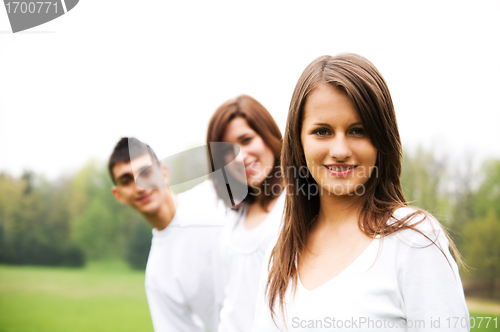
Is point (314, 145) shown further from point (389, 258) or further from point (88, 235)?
point (88, 235)

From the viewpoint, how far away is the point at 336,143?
0.63 meters

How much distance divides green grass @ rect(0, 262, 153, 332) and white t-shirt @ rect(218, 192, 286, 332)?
13.2 ft

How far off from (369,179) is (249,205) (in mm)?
660

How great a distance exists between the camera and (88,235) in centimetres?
407

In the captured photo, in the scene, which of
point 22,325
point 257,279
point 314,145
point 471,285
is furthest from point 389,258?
point 22,325

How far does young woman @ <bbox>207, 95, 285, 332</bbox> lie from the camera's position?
45.4 inches

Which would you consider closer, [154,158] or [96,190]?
[154,158]

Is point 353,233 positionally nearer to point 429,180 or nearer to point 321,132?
point 321,132

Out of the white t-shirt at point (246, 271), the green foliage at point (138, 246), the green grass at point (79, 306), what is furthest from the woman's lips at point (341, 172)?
the green grass at point (79, 306)

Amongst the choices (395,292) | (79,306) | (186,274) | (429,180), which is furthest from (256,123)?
(79,306)

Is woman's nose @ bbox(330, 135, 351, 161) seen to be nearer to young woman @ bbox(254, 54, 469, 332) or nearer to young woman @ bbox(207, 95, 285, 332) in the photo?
young woman @ bbox(254, 54, 469, 332)

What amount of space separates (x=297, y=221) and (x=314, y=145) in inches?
7.2

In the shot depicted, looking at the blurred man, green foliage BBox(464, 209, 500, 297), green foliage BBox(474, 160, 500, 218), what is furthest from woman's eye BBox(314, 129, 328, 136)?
green foliage BBox(464, 209, 500, 297)

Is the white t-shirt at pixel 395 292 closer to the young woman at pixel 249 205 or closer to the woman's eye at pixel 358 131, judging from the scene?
the woman's eye at pixel 358 131
